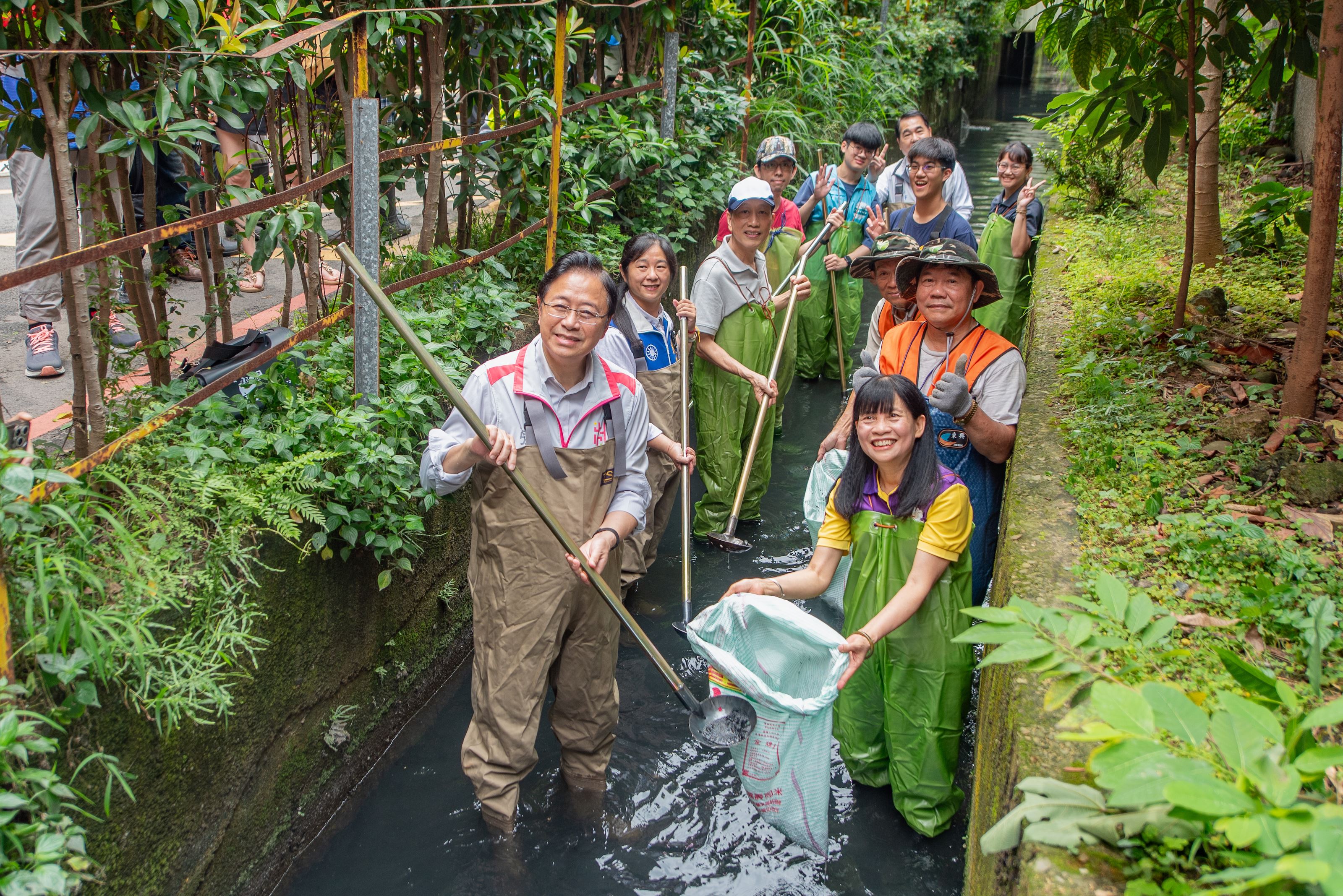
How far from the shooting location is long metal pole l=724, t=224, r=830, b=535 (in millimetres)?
5039

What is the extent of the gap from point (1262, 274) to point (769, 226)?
107 inches

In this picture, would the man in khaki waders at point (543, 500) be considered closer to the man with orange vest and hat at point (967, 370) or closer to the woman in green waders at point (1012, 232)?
the man with orange vest and hat at point (967, 370)

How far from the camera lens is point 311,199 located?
379 centimetres

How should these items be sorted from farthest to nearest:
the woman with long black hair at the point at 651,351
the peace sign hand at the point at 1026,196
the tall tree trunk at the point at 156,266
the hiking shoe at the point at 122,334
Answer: the peace sign hand at the point at 1026,196 → the woman with long black hair at the point at 651,351 → the hiking shoe at the point at 122,334 → the tall tree trunk at the point at 156,266

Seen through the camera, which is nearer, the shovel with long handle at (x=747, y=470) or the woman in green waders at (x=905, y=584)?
the woman in green waders at (x=905, y=584)

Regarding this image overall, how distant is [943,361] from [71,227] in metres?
2.75

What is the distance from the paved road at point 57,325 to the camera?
4520 mm

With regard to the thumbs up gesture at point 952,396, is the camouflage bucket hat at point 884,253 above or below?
above

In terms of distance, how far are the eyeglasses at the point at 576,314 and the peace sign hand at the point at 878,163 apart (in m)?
4.24

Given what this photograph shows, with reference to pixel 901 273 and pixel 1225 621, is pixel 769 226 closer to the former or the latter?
pixel 901 273

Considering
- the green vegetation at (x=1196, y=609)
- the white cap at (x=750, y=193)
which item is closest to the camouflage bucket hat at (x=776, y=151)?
the white cap at (x=750, y=193)

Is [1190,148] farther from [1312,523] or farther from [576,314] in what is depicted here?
[576,314]

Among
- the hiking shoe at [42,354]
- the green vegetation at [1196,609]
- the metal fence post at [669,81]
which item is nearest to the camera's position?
the green vegetation at [1196,609]

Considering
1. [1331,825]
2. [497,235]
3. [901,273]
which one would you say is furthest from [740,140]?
[1331,825]
